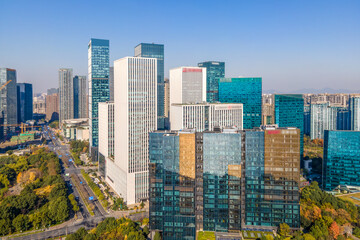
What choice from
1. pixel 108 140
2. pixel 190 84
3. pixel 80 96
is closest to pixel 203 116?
pixel 190 84

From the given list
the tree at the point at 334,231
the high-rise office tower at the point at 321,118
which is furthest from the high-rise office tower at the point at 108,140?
the high-rise office tower at the point at 321,118

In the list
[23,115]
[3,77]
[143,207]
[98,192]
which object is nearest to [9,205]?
[98,192]

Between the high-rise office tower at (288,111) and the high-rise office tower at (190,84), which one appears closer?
the high-rise office tower at (190,84)

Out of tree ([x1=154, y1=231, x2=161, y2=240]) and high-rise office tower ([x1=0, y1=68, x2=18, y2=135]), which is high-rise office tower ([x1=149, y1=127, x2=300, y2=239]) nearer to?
tree ([x1=154, y1=231, x2=161, y2=240])

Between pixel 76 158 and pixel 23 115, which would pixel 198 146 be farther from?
pixel 23 115

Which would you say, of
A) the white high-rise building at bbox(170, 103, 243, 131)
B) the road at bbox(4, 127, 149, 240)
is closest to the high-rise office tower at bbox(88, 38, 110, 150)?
the road at bbox(4, 127, 149, 240)

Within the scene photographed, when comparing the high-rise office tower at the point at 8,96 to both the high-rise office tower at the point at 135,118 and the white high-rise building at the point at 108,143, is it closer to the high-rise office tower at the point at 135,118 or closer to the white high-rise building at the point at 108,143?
the white high-rise building at the point at 108,143

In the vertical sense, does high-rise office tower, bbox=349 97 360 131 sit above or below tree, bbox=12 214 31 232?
above
